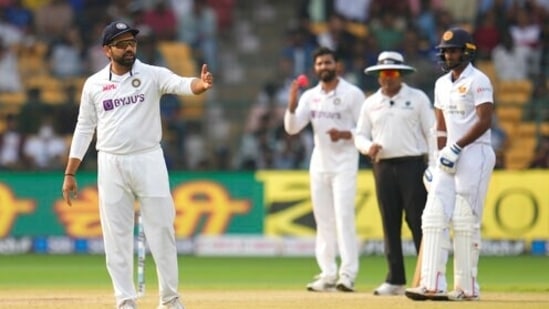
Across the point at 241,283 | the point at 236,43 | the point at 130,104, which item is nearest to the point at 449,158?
the point at 130,104

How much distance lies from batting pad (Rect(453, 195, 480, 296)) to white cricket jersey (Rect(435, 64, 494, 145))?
54 cm

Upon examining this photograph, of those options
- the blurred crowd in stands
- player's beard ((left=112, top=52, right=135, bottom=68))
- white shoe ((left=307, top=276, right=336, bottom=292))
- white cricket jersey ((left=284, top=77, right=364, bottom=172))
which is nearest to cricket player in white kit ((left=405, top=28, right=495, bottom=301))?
white shoe ((left=307, top=276, right=336, bottom=292))

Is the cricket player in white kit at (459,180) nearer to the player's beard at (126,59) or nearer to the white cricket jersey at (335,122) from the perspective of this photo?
the white cricket jersey at (335,122)

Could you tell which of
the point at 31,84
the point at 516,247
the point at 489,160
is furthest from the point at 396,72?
the point at 31,84

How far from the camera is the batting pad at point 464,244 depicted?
12.1m

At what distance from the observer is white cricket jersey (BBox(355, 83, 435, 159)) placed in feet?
45.4

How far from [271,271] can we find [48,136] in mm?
6075

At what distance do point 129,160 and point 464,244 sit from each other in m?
2.85

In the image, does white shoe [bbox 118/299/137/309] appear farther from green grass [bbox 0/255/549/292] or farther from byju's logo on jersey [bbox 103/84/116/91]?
green grass [bbox 0/255/549/292]

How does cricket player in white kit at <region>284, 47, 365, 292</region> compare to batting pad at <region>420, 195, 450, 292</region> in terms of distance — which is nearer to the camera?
batting pad at <region>420, 195, 450, 292</region>

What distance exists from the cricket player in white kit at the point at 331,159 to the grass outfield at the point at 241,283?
1.68 ft

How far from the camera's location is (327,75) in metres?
14.6

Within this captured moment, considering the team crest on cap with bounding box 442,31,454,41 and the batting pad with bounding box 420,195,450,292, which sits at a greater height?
the team crest on cap with bounding box 442,31,454,41

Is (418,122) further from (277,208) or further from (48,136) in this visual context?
(48,136)
